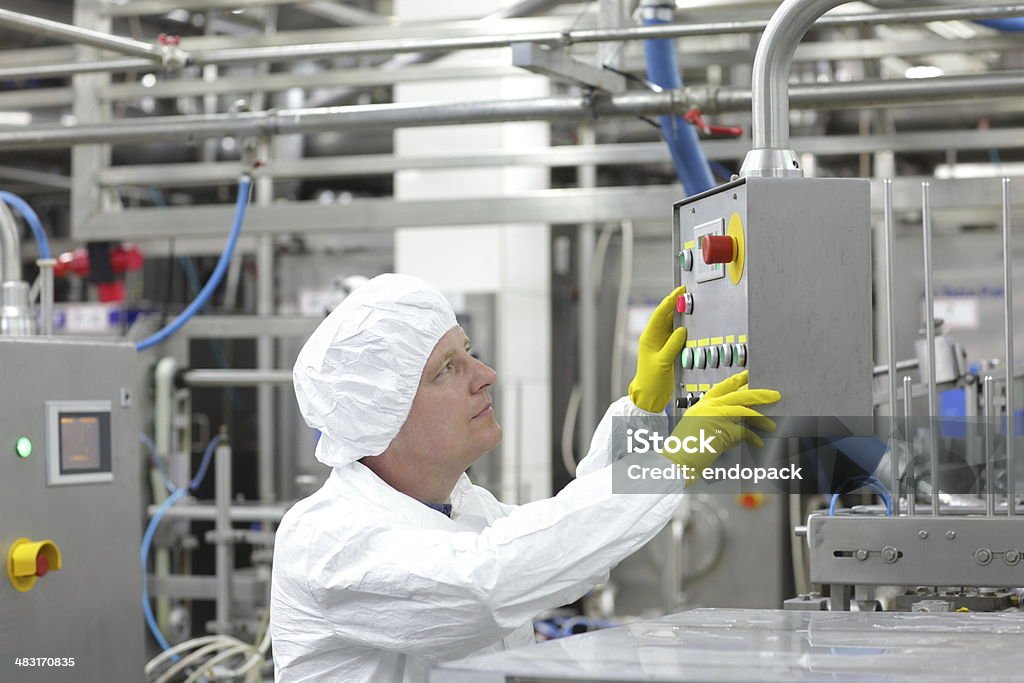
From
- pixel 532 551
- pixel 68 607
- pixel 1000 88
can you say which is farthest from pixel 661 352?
pixel 68 607

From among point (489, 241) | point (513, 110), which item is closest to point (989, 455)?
point (513, 110)

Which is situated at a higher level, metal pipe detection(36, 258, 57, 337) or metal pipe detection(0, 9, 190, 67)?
metal pipe detection(0, 9, 190, 67)

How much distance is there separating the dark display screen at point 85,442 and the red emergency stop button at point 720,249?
1.28 meters

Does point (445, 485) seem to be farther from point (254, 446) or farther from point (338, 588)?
point (254, 446)

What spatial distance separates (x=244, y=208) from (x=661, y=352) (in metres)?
1.49

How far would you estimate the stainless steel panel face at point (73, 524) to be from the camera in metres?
2.08

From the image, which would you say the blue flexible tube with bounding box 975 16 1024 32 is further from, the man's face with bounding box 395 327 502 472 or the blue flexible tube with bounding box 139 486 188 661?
the blue flexible tube with bounding box 139 486 188 661

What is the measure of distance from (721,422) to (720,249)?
19cm

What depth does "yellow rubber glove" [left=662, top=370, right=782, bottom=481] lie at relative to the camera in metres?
1.31

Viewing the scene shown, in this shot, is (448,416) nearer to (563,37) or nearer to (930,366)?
(930,366)

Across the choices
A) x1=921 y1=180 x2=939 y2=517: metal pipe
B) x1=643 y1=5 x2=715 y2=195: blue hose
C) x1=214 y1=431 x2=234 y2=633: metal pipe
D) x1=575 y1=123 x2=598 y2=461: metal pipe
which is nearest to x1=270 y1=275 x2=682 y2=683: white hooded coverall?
x1=921 y1=180 x2=939 y2=517: metal pipe

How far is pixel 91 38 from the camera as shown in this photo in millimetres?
2166

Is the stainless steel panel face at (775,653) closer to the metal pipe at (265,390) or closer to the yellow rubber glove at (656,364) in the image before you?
the yellow rubber glove at (656,364)

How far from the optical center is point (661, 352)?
151 centimetres
